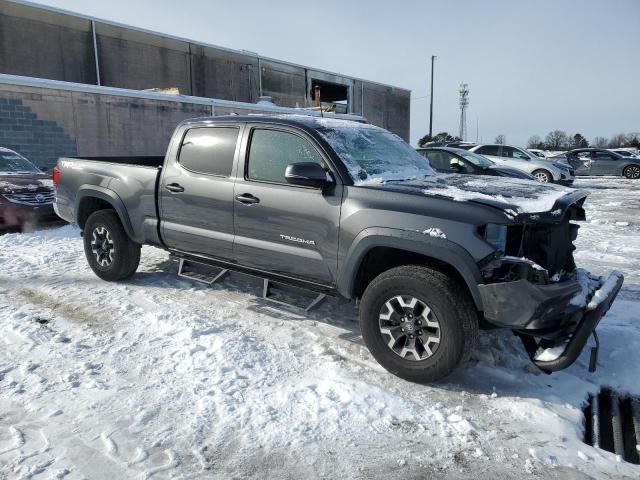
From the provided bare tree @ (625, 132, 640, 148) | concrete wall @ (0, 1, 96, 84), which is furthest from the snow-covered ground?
bare tree @ (625, 132, 640, 148)

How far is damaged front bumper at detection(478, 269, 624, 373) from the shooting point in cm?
303

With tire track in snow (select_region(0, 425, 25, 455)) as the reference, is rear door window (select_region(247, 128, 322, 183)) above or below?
above

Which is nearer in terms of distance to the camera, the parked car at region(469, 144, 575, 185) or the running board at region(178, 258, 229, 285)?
the running board at region(178, 258, 229, 285)

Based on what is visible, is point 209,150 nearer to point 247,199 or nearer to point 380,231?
point 247,199

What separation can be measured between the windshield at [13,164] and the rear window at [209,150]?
5912mm

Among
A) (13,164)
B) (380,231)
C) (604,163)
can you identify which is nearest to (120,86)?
(13,164)

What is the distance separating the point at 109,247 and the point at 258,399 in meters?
3.28

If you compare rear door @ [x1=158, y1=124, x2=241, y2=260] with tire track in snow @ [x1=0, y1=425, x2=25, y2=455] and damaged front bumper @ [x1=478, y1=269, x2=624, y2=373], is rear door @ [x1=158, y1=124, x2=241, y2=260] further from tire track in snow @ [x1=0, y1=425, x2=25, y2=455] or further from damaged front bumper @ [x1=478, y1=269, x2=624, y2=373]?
damaged front bumper @ [x1=478, y1=269, x2=624, y2=373]

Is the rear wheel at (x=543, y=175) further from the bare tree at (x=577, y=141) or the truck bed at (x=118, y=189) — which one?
the bare tree at (x=577, y=141)

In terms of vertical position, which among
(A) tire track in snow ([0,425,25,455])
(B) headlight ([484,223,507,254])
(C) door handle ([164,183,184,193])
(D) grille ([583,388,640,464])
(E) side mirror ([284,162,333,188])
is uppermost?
(E) side mirror ([284,162,333,188])

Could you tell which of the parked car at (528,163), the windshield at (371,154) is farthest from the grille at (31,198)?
the parked car at (528,163)

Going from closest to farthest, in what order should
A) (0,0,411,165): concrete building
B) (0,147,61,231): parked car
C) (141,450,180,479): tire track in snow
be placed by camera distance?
(141,450,180,479): tire track in snow, (0,147,61,231): parked car, (0,0,411,165): concrete building

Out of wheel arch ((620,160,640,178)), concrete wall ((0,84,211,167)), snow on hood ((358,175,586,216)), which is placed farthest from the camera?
A: wheel arch ((620,160,640,178))

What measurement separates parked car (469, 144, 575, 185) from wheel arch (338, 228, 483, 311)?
13.9 meters
